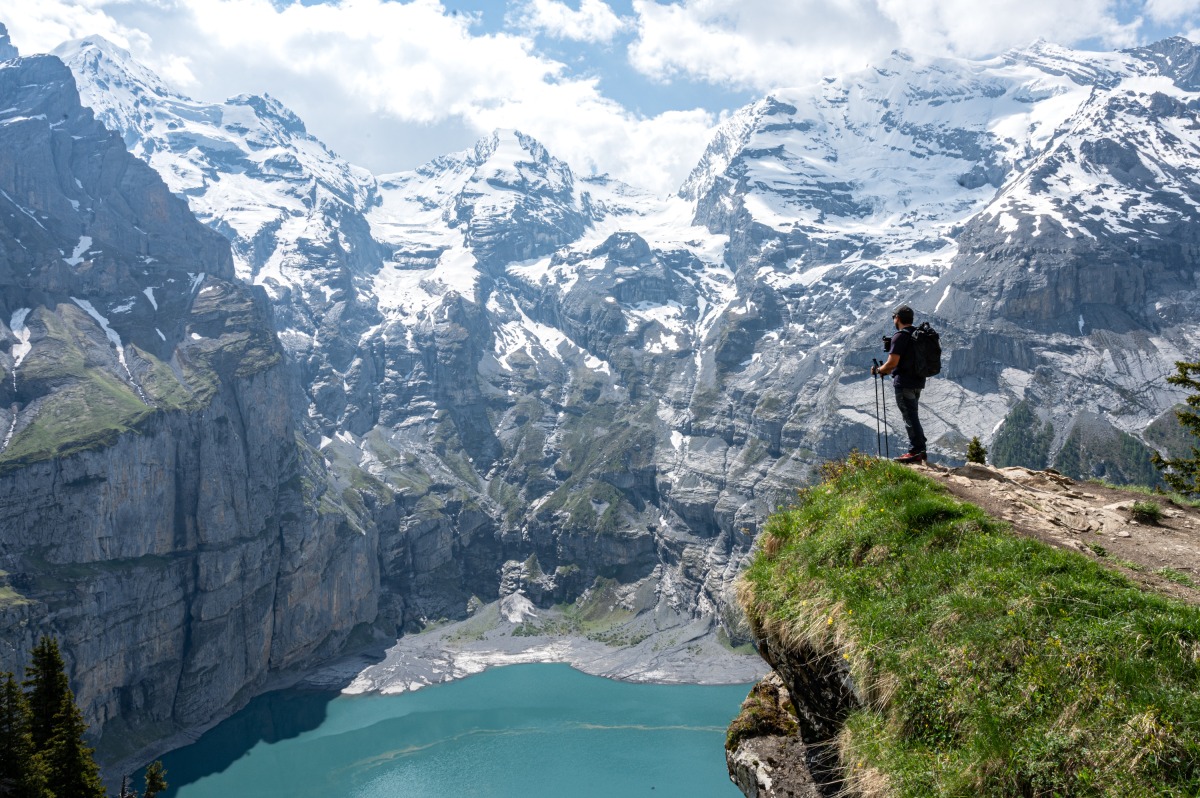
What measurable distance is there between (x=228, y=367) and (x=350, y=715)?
3640 inches

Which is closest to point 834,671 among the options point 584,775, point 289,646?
point 584,775

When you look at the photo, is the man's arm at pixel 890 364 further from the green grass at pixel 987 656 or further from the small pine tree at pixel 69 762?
the small pine tree at pixel 69 762

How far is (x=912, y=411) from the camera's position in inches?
605

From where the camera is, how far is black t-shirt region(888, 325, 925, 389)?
1505 cm

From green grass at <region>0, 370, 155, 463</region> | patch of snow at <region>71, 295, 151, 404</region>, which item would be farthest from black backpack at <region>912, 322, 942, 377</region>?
patch of snow at <region>71, 295, 151, 404</region>

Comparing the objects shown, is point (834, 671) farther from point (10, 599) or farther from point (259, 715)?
point (259, 715)

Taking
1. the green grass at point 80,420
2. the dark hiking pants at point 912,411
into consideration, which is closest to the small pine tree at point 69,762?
the dark hiking pants at point 912,411

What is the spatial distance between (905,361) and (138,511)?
168083 millimetres

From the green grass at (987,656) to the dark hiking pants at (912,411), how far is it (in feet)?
13.6

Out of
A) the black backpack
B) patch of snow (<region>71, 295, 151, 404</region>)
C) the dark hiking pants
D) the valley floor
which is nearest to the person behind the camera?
the black backpack

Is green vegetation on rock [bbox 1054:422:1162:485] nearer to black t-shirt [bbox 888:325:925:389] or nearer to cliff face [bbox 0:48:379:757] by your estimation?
cliff face [bbox 0:48:379:757]

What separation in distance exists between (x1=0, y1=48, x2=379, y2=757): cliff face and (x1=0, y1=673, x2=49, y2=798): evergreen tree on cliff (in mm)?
101163

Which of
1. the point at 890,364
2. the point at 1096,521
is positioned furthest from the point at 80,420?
the point at 1096,521

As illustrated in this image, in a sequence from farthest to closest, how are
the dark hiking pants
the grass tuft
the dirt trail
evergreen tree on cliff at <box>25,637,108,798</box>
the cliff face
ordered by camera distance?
the cliff face < evergreen tree on cliff at <box>25,637,108,798</box> < the dark hiking pants < the grass tuft < the dirt trail
